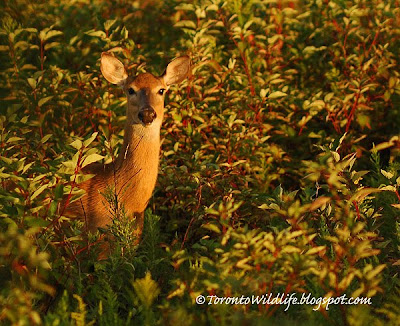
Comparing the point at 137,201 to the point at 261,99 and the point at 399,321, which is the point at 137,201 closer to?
the point at 261,99

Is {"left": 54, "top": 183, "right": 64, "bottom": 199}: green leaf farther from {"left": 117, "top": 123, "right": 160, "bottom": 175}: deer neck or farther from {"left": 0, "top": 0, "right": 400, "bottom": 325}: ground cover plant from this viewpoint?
{"left": 117, "top": 123, "right": 160, "bottom": 175}: deer neck

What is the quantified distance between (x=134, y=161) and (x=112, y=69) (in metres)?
1.06

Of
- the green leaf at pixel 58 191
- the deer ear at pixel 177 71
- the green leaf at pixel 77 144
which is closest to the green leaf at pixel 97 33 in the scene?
the deer ear at pixel 177 71

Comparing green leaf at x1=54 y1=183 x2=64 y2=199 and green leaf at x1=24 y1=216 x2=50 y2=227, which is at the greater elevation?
green leaf at x1=54 y1=183 x2=64 y2=199

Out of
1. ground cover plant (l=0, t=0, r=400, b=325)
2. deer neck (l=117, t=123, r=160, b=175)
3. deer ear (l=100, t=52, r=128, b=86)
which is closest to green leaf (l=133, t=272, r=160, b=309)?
ground cover plant (l=0, t=0, r=400, b=325)

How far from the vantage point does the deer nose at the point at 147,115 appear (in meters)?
4.72

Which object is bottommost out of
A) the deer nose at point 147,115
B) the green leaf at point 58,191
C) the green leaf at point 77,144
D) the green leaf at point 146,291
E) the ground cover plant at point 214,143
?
the ground cover plant at point 214,143

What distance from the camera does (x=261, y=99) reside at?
18.0 ft

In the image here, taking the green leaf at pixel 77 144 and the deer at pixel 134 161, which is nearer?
the green leaf at pixel 77 144

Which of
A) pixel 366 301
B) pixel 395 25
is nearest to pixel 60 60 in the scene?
pixel 395 25

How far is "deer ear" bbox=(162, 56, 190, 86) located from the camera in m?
5.32

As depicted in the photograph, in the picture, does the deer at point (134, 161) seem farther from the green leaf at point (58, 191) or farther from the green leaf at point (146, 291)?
the green leaf at point (146, 291)

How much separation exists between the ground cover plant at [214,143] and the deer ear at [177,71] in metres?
0.28

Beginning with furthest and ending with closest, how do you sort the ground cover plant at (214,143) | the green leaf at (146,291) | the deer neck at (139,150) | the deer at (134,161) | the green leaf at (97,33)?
the green leaf at (97,33) < the deer neck at (139,150) < the deer at (134,161) < the ground cover plant at (214,143) < the green leaf at (146,291)
